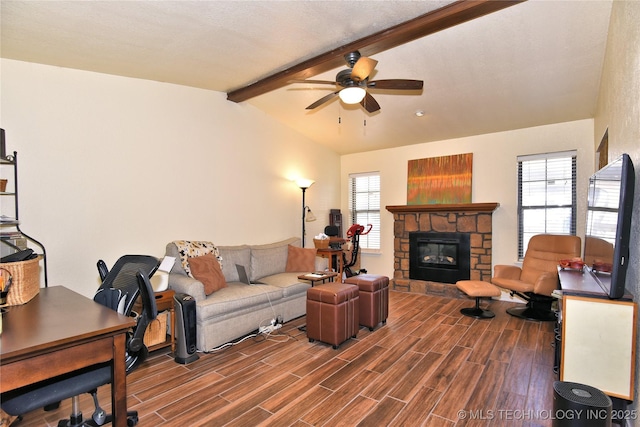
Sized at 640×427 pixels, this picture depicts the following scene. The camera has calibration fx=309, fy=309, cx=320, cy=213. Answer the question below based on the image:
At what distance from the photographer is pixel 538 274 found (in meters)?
4.27

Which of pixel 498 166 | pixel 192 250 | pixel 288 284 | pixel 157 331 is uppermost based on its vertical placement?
pixel 498 166

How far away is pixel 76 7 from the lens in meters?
2.26

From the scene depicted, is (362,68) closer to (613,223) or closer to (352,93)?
(352,93)

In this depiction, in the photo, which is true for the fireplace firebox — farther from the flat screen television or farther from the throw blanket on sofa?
the throw blanket on sofa

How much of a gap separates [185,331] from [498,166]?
16.7 ft

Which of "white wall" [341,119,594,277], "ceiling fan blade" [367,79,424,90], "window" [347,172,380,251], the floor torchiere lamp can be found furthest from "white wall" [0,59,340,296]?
"ceiling fan blade" [367,79,424,90]

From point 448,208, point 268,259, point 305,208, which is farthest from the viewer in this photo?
point 305,208

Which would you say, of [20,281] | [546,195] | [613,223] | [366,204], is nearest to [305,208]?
[366,204]

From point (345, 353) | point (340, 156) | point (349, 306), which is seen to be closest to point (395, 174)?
point (340, 156)

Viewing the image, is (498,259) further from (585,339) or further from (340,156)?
(340,156)

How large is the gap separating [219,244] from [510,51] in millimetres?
4172

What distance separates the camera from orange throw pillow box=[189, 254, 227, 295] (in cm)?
350

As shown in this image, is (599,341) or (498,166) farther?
(498,166)

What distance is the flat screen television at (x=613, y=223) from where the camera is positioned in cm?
183
